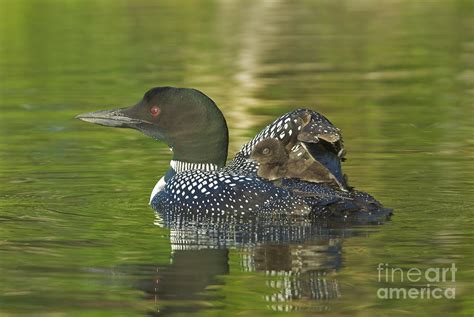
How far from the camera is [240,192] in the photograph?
369 inches

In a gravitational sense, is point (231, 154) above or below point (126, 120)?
below

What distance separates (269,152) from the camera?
9.53m

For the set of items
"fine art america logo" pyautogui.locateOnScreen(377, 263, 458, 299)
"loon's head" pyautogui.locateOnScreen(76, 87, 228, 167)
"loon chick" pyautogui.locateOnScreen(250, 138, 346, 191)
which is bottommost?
"fine art america logo" pyautogui.locateOnScreen(377, 263, 458, 299)

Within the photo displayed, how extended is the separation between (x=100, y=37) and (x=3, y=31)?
3.30 meters

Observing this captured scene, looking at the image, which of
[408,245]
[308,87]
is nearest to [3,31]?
[308,87]

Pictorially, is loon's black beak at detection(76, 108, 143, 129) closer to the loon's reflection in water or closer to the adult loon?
the adult loon

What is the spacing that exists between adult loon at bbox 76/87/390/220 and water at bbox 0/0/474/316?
0.18 meters

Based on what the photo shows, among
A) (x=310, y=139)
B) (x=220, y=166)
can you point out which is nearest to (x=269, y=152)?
(x=310, y=139)

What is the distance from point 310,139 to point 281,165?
255 millimetres

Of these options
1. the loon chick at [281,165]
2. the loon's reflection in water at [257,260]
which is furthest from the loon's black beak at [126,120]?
the loon chick at [281,165]

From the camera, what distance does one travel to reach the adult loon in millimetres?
9266

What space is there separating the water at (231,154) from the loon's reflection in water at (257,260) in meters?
0.02

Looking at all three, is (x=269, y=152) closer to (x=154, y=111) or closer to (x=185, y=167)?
(x=185, y=167)

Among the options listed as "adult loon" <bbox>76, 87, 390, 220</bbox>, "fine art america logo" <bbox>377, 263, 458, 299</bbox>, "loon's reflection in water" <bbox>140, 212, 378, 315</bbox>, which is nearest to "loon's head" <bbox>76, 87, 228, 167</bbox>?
"adult loon" <bbox>76, 87, 390, 220</bbox>
